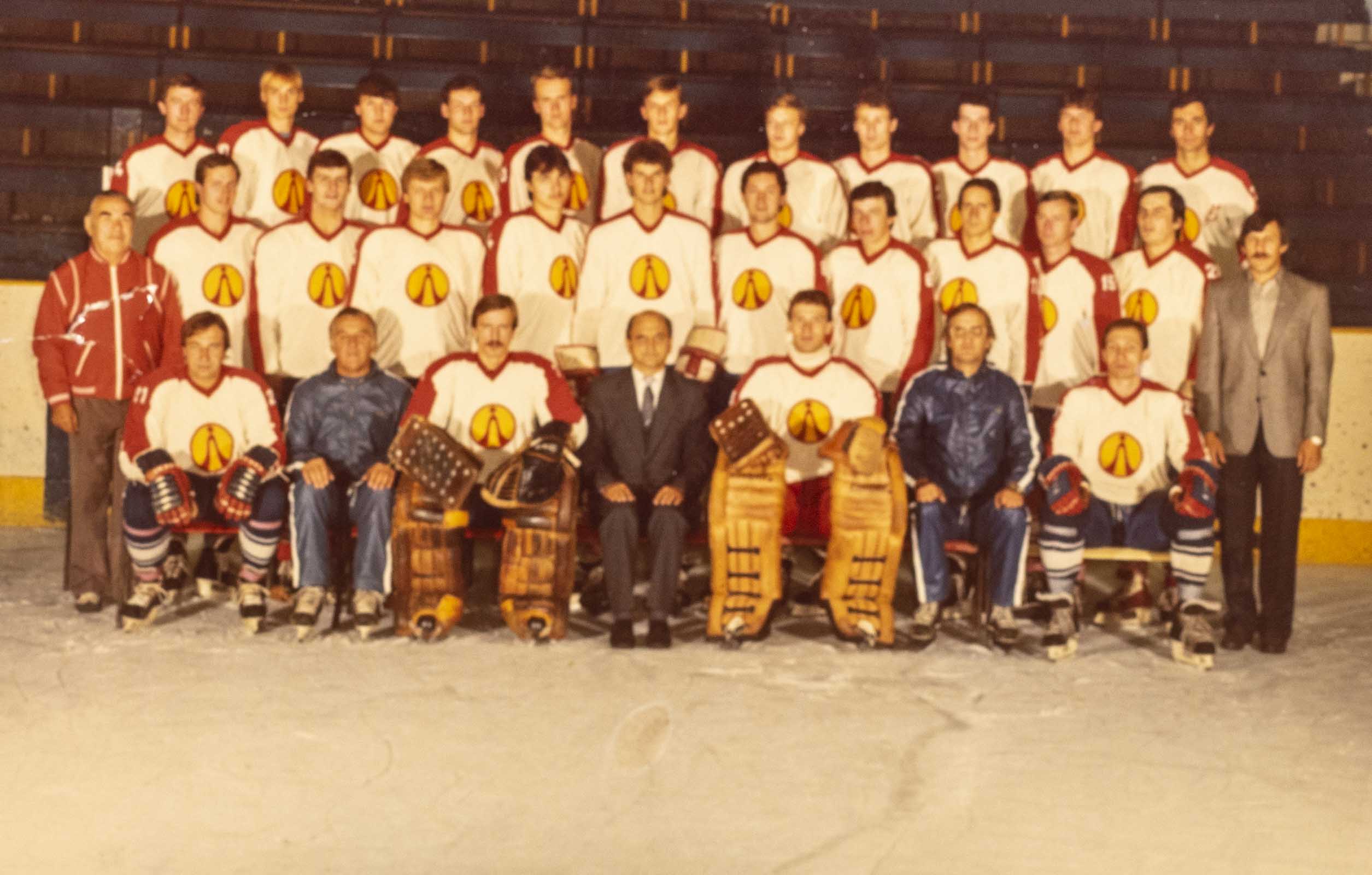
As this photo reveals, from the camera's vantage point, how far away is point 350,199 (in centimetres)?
552

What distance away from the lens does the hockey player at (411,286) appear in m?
5.00

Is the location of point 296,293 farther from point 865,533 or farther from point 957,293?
point 957,293

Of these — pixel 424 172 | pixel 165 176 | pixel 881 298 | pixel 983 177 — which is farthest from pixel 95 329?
pixel 983 177

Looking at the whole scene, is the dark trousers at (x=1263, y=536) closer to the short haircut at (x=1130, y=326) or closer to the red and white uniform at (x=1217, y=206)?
the short haircut at (x=1130, y=326)

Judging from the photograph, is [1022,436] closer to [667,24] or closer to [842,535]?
[842,535]

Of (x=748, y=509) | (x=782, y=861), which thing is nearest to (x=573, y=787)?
(x=782, y=861)

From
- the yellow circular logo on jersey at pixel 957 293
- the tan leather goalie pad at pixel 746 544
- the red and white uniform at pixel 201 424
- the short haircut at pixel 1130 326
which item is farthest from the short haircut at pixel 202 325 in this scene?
the short haircut at pixel 1130 326

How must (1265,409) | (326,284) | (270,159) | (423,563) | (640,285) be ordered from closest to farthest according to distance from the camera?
(423,563) → (1265,409) → (640,285) → (326,284) → (270,159)

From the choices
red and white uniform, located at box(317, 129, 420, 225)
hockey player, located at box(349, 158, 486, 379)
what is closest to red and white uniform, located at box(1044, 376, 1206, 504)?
hockey player, located at box(349, 158, 486, 379)

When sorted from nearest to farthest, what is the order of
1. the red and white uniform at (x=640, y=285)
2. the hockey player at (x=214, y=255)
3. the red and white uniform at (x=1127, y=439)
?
1. the red and white uniform at (x=1127, y=439)
2. the red and white uniform at (x=640, y=285)
3. the hockey player at (x=214, y=255)

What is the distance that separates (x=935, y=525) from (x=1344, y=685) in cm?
121

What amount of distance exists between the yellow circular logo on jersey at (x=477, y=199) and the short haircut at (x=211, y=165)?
2.77ft

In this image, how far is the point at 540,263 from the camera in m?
5.05

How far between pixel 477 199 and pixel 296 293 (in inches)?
33.7
